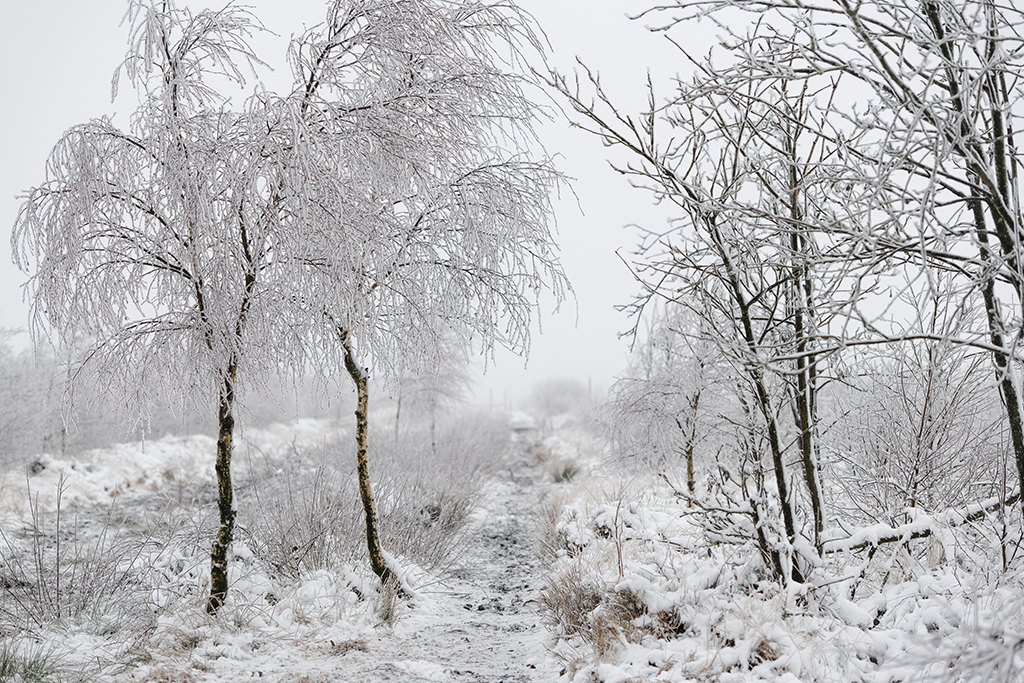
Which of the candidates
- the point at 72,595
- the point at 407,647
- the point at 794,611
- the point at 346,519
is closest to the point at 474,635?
the point at 407,647

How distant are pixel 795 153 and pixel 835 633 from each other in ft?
10.1

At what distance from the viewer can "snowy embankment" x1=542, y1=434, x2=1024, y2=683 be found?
3422mm

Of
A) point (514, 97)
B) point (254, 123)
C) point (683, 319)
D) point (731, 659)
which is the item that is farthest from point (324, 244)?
point (683, 319)

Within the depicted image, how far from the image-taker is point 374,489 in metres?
8.13

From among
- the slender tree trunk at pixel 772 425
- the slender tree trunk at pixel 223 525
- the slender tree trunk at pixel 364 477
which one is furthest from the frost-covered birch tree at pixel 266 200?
the slender tree trunk at pixel 772 425

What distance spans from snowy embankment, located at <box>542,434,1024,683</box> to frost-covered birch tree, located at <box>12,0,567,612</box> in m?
2.93

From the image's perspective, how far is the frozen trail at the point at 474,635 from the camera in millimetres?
4699

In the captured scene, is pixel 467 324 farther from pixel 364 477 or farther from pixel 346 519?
pixel 346 519

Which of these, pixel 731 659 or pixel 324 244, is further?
pixel 324 244

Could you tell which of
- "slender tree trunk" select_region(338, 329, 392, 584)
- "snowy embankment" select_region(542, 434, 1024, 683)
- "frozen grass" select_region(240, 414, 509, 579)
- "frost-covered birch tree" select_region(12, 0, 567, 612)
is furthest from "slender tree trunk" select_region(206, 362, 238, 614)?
"snowy embankment" select_region(542, 434, 1024, 683)

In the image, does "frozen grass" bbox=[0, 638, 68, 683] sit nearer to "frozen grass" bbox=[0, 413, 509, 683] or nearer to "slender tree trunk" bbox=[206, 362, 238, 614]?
"frozen grass" bbox=[0, 413, 509, 683]

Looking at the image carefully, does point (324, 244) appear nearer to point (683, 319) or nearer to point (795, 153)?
point (795, 153)

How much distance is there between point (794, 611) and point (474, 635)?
3018mm

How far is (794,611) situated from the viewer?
3.97 metres
